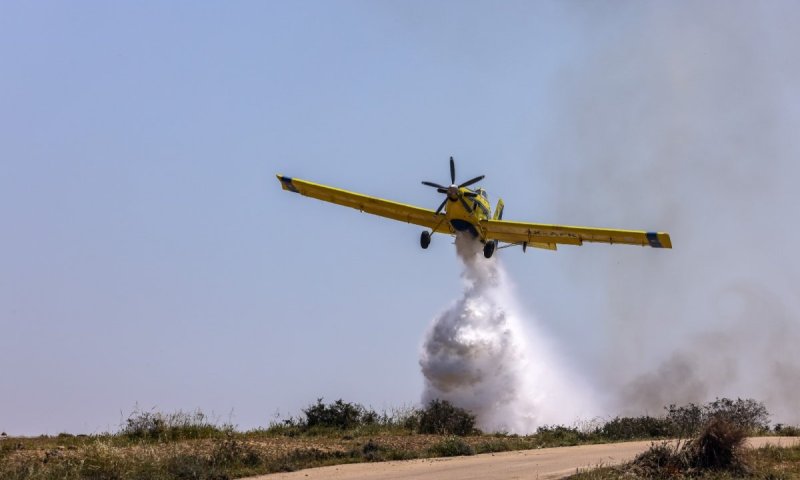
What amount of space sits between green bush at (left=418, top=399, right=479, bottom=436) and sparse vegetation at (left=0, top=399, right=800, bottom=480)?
0.03 m

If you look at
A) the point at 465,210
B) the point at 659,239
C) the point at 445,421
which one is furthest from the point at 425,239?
the point at 445,421

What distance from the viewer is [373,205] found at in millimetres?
42469

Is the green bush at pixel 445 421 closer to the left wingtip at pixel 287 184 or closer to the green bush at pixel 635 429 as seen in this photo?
the green bush at pixel 635 429

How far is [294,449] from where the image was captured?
21.9 m

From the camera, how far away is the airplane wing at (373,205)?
41.7 meters

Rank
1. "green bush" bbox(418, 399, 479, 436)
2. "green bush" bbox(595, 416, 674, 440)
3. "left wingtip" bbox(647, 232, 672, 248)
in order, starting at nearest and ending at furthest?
"green bush" bbox(595, 416, 674, 440)
"green bush" bbox(418, 399, 479, 436)
"left wingtip" bbox(647, 232, 672, 248)

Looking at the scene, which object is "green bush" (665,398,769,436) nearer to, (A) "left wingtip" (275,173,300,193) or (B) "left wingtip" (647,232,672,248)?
(B) "left wingtip" (647,232,672,248)

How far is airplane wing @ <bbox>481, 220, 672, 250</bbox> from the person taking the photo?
127 feet

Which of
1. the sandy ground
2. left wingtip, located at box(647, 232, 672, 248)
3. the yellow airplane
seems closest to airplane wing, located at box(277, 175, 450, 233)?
the yellow airplane

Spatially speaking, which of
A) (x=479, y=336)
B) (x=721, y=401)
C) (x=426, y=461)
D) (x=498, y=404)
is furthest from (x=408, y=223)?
(x=426, y=461)

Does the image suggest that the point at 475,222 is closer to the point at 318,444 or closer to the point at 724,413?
the point at 724,413

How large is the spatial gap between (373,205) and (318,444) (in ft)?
67.3

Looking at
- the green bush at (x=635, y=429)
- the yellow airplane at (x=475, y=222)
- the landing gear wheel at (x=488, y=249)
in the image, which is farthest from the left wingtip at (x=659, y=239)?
the green bush at (x=635, y=429)

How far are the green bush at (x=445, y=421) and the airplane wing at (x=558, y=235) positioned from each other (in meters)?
14.2
